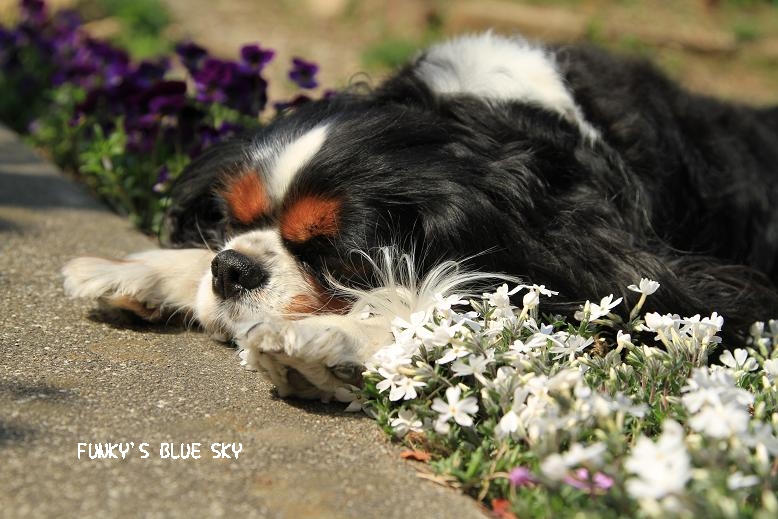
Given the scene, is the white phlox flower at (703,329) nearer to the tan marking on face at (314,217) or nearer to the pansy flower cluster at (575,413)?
the pansy flower cluster at (575,413)

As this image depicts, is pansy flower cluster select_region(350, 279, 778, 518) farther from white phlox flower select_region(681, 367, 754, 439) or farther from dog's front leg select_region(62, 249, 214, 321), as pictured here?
dog's front leg select_region(62, 249, 214, 321)

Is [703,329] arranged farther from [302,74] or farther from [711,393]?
[302,74]

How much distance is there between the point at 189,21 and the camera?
12.2 m

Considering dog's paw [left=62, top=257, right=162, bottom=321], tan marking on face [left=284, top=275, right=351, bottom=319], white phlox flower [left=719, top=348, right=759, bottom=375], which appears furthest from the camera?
dog's paw [left=62, top=257, right=162, bottom=321]

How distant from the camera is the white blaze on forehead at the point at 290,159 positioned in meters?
3.55

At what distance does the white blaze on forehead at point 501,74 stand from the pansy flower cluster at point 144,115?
72cm

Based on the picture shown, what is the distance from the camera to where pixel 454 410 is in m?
2.65

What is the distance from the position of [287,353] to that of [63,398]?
2.25ft

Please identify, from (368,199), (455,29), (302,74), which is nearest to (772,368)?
(368,199)

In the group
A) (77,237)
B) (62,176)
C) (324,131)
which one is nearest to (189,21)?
(62,176)

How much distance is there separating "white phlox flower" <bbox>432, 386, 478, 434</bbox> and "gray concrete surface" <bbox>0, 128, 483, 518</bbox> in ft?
0.54

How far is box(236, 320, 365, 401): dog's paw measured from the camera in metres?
2.95

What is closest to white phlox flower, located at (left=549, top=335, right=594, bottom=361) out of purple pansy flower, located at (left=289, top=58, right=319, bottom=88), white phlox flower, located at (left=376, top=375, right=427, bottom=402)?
white phlox flower, located at (left=376, top=375, right=427, bottom=402)

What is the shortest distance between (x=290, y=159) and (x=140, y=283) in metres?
0.78
